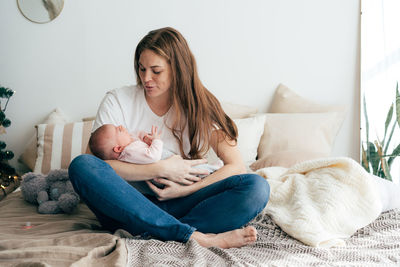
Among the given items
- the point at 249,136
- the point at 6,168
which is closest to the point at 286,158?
the point at 249,136

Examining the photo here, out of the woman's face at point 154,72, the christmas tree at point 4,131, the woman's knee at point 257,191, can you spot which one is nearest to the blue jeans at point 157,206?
the woman's knee at point 257,191

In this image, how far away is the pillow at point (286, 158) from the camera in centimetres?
215

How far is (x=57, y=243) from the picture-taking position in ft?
4.34

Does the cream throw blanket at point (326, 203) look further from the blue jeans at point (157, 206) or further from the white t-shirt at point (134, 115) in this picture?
the white t-shirt at point (134, 115)

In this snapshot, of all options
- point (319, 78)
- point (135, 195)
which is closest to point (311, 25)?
point (319, 78)

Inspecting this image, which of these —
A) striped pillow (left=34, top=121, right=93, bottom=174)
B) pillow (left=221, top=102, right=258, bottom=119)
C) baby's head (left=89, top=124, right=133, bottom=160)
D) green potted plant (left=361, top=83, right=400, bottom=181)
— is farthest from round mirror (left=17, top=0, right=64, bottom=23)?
green potted plant (left=361, top=83, right=400, bottom=181)

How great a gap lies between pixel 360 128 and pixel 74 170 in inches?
82.1

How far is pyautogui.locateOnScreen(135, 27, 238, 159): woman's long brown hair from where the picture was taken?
67.4 inches

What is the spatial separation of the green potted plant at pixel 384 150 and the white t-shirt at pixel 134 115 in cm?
154

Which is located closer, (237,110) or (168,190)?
(168,190)

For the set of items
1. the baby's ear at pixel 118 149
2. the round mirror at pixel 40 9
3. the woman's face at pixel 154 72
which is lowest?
the baby's ear at pixel 118 149

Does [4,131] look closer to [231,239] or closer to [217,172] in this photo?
[217,172]

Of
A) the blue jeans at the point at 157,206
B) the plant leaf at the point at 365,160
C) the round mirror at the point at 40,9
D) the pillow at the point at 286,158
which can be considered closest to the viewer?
the blue jeans at the point at 157,206

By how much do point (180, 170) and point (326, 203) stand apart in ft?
1.87
